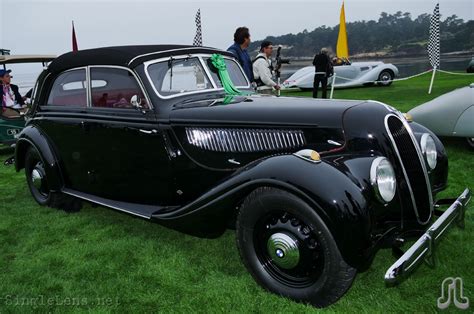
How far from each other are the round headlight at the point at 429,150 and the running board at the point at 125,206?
2255mm

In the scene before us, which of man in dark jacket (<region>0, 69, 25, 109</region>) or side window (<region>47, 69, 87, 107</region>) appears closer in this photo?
side window (<region>47, 69, 87, 107</region>)

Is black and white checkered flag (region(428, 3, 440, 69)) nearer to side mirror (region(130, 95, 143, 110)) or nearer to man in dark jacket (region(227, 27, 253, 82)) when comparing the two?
man in dark jacket (region(227, 27, 253, 82))

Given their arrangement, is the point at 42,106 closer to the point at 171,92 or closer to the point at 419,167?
the point at 171,92

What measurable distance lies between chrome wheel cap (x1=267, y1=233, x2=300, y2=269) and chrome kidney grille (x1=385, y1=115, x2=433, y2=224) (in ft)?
3.09

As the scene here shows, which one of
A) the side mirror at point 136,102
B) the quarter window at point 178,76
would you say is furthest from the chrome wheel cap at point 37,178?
the quarter window at point 178,76

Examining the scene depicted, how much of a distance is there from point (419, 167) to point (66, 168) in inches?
143

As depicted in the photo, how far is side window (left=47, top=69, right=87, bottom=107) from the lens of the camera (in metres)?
4.41

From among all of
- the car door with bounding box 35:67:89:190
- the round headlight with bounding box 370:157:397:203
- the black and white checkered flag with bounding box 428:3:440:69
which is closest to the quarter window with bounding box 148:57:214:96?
the car door with bounding box 35:67:89:190

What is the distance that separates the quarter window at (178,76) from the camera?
3.84m

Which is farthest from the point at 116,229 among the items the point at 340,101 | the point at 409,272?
the point at 409,272

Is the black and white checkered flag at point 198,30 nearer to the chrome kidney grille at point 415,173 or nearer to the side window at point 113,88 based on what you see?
the side window at point 113,88

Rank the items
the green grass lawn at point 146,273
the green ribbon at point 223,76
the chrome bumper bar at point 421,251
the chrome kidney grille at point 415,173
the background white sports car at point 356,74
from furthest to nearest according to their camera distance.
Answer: the background white sports car at point 356,74
the green ribbon at point 223,76
the chrome kidney grille at point 415,173
the green grass lawn at point 146,273
the chrome bumper bar at point 421,251

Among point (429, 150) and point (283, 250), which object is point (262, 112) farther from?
point (429, 150)

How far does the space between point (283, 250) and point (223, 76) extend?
7.02 feet
